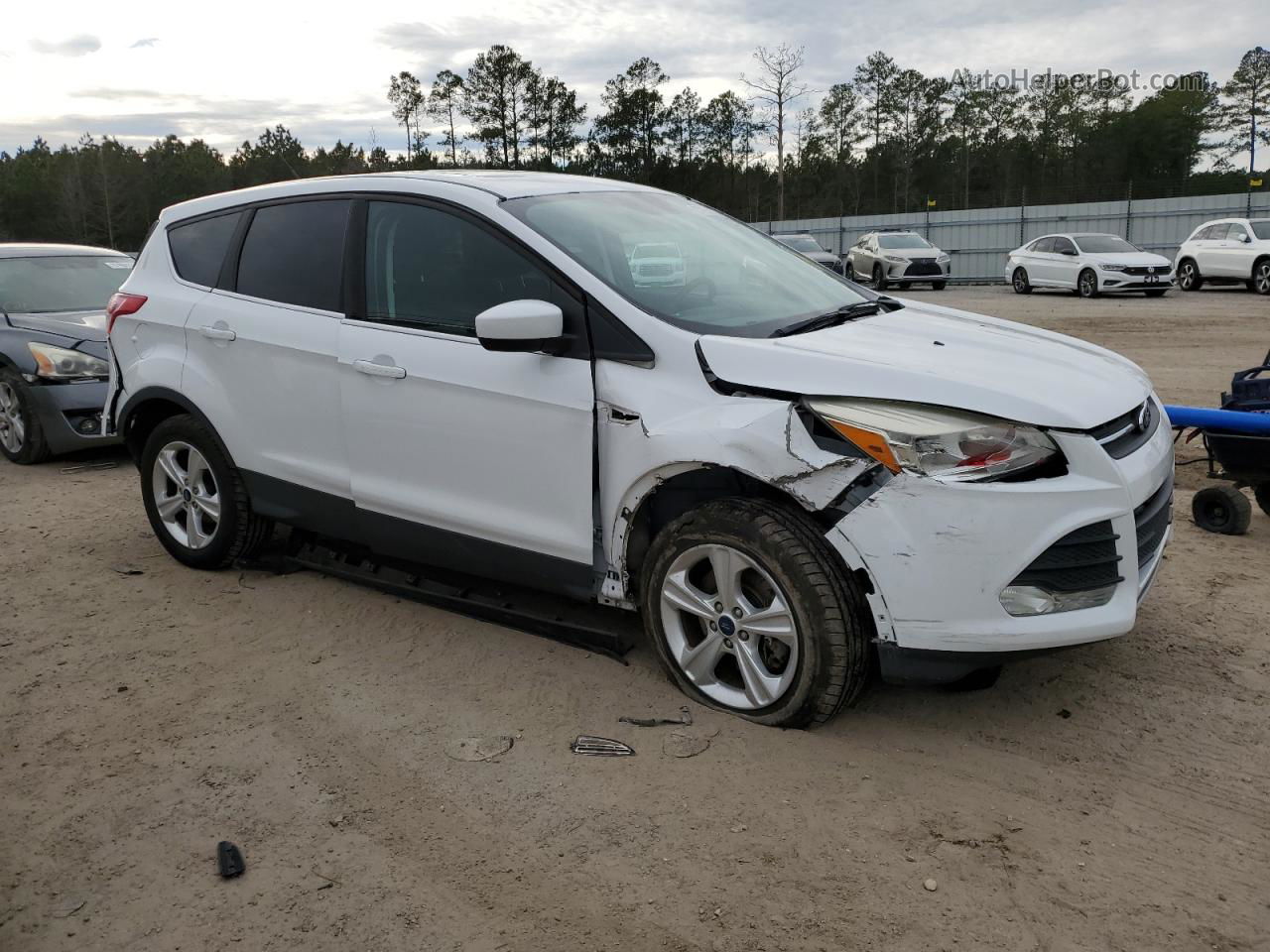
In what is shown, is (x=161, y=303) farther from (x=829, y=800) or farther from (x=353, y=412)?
(x=829, y=800)

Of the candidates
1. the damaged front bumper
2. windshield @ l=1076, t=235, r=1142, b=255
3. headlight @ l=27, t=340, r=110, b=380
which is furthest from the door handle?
windshield @ l=1076, t=235, r=1142, b=255

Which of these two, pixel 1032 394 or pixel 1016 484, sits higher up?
pixel 1032 394

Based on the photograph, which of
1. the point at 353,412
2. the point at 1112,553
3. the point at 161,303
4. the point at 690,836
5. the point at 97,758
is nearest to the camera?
the point at 690,836

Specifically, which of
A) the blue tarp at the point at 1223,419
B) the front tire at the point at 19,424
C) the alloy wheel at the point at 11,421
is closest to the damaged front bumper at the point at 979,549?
the blue tarp at the point at 1223,419

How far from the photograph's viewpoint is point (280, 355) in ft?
15.1

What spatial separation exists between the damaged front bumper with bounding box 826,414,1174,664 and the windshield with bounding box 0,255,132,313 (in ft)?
24.8

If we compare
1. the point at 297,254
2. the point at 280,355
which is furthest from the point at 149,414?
the point at 297,254

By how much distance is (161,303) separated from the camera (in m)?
5.15

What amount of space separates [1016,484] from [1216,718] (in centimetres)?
128

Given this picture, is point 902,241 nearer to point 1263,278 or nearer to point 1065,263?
point 1065,263

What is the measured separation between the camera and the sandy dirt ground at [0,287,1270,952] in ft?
8.86

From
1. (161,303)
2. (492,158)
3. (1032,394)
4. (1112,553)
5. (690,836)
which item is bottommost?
(690,836)

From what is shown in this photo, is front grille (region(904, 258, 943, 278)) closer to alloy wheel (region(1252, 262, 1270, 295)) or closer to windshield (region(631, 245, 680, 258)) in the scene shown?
alloy wheel (region(1252, 262, 1270, 295))

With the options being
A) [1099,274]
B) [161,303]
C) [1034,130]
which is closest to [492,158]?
[1034,130]
